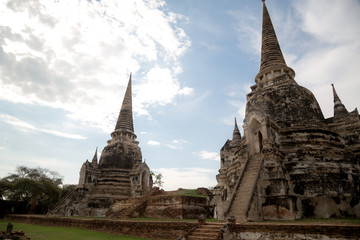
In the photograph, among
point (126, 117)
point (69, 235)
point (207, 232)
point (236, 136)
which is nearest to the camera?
point (207, 232)

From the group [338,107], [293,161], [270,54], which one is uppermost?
[270,54]

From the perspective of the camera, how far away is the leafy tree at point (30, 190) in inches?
1063

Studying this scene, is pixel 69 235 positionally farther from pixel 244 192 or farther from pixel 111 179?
pixel 111 179


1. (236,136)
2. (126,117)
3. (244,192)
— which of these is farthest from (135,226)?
(126,117)

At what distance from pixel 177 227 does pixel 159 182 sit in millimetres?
42014

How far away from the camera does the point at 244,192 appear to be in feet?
38.8

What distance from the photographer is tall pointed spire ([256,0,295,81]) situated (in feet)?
64.7

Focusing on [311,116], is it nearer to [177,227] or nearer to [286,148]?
[286,148]

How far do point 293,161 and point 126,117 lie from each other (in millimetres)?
23502

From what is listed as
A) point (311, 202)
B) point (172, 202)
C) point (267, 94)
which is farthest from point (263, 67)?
point (172, 202)

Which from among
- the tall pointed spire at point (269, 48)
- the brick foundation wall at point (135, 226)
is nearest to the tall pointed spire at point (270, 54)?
the tall pointed spire at point (269, 48)

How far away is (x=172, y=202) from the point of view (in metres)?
16.2

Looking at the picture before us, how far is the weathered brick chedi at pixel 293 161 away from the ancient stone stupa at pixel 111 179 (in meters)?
14.2

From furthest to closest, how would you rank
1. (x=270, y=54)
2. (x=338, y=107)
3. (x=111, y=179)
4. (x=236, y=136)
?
(x=236, y=136) < (x=111, y=179) < (x=270, y=54) < (x=338, y=107)
